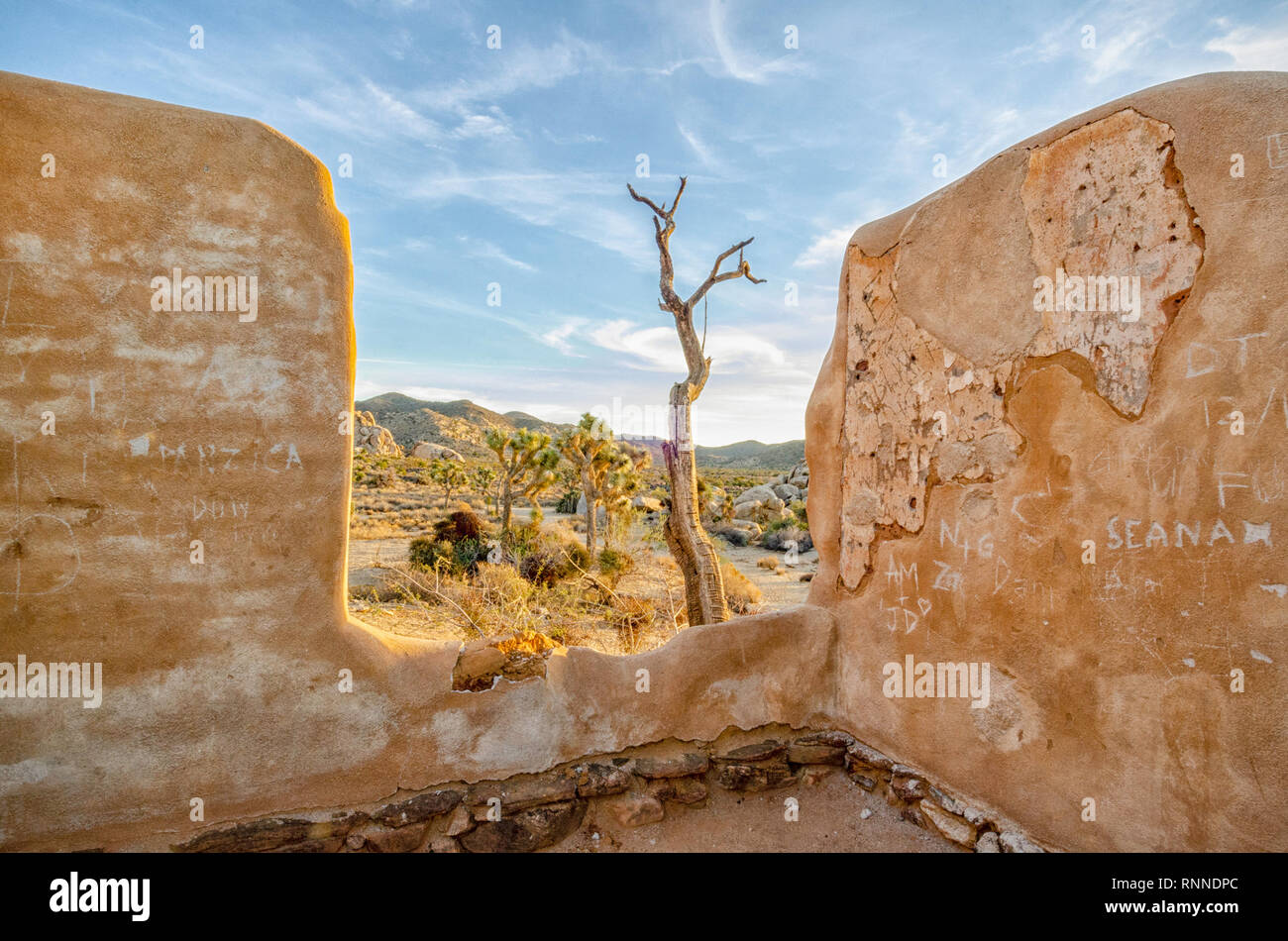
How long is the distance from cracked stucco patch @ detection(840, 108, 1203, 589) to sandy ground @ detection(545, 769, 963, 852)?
1.11 meters

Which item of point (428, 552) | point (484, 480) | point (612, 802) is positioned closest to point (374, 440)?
point (484, 480)

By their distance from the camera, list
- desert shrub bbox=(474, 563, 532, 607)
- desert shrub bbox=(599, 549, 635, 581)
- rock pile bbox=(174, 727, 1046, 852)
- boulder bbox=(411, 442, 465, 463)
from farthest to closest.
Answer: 1. boulder bbox=(411, 442, 465, 463)
2. desert shrub bbox=(599, 549, 635, 581)
3. desert shrub bbox=(474, 563, 532, 607)
4. rock pile bbox=(174, 727, 1046, 852)

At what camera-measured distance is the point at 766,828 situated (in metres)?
3.04

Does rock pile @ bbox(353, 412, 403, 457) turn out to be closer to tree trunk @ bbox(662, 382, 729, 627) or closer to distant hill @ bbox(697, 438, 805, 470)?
distant hill @ bbox(697, 438, 805, 470)

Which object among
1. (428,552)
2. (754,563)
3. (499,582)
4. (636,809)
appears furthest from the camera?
(754,563)

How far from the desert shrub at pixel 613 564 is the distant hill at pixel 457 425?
808 inches

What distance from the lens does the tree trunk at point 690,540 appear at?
760cm

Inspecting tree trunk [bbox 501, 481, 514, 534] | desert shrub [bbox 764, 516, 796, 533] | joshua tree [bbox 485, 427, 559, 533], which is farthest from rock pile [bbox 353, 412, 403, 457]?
desert shrub [bbox 764, 516, 796, 533]

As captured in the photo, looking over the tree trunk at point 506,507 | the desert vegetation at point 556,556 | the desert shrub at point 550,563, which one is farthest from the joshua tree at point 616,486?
the tree trunk at point 506,507

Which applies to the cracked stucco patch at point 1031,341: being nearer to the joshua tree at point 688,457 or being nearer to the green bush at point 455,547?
the joshua tree at point 688,457

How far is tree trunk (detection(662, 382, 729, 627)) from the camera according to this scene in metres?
7.60

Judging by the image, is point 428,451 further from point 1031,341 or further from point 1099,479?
point 1099,479

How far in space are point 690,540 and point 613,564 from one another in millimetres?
5113
